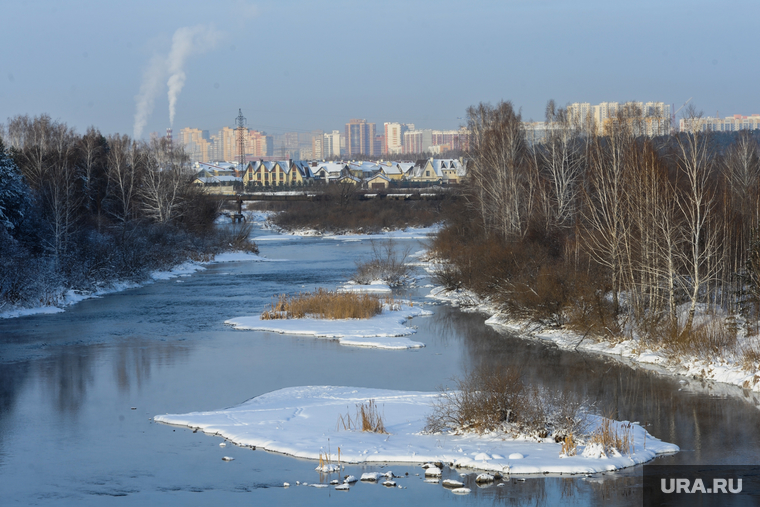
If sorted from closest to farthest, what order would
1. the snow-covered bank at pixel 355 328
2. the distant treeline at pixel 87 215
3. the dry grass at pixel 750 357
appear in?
the dry grass at pixel 750 357
the snow-covered bank at pixel 355 328
the distant treeline at pixel 87 215

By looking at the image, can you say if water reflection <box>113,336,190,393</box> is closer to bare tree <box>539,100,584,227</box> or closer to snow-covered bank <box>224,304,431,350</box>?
snow-covered bank <box>224,304,431,350</box>

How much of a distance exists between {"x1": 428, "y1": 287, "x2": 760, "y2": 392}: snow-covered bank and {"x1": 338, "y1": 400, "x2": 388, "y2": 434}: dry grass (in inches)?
316

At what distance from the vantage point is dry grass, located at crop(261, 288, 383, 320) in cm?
2642

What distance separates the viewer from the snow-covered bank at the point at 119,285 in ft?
93.6

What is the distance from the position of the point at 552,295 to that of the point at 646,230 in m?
4.03

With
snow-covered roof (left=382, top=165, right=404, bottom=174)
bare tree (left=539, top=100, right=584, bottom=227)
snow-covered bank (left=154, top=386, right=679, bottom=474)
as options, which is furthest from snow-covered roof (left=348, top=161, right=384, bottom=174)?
snow-covered bank (left=154, top=386, right=679, bottom=474)

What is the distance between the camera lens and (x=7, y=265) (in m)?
28.7

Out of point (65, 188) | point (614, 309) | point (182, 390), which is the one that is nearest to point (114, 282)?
point (65, 188)

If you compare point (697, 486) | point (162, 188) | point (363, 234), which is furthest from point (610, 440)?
point (363, 234)

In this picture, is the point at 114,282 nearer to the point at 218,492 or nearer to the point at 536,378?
the point at 536,378

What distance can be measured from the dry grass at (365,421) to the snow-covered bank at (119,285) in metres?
18.4

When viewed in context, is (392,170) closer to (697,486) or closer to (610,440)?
(610,440)

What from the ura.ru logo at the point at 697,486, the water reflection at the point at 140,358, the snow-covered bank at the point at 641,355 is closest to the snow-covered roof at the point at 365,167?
the snow-covered bank at the point at 641,355

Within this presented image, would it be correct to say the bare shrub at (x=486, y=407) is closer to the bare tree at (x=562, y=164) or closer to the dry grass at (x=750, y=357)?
the dry grass at (x=750, y=357)
